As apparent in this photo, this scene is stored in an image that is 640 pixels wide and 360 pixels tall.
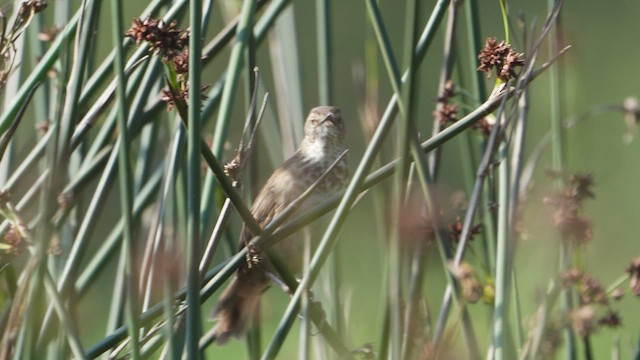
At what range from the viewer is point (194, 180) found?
4.04 ft

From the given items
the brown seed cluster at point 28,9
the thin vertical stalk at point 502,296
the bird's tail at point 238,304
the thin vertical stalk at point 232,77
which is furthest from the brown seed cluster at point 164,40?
the bird's tail at point 238,304

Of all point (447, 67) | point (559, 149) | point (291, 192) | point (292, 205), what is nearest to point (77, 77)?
point (292, 205)

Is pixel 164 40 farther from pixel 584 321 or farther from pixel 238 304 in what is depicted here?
pixel 238 304

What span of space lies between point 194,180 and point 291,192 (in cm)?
114

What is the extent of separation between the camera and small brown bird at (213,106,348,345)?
2118 millimetres

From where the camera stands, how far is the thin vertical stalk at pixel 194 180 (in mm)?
1207

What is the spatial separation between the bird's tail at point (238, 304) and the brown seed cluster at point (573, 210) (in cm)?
62

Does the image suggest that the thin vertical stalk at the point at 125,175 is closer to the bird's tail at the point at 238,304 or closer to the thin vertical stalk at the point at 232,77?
the thin vertical stalk at the point at 232,77

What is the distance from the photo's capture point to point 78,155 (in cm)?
187

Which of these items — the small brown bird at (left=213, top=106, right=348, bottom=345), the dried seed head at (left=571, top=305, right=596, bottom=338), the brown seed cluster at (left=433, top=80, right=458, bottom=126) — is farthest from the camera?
the small brown bird at (left=213, top=106, right=348, bottom=345)

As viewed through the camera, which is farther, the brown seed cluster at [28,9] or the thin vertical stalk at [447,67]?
the thin vertical stalk at [447,67]

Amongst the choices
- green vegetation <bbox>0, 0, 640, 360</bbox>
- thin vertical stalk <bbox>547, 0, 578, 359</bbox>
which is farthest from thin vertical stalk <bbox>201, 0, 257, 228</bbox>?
thin vertical stalk <bbox>547, 0, 578, 359</bbox>

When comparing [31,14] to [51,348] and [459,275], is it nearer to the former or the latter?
[51,348]

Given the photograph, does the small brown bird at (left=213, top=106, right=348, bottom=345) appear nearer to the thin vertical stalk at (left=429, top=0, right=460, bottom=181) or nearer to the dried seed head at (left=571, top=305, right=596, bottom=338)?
the thin vertical stalk at (left=429, top=0, right=460, bottom=181)
